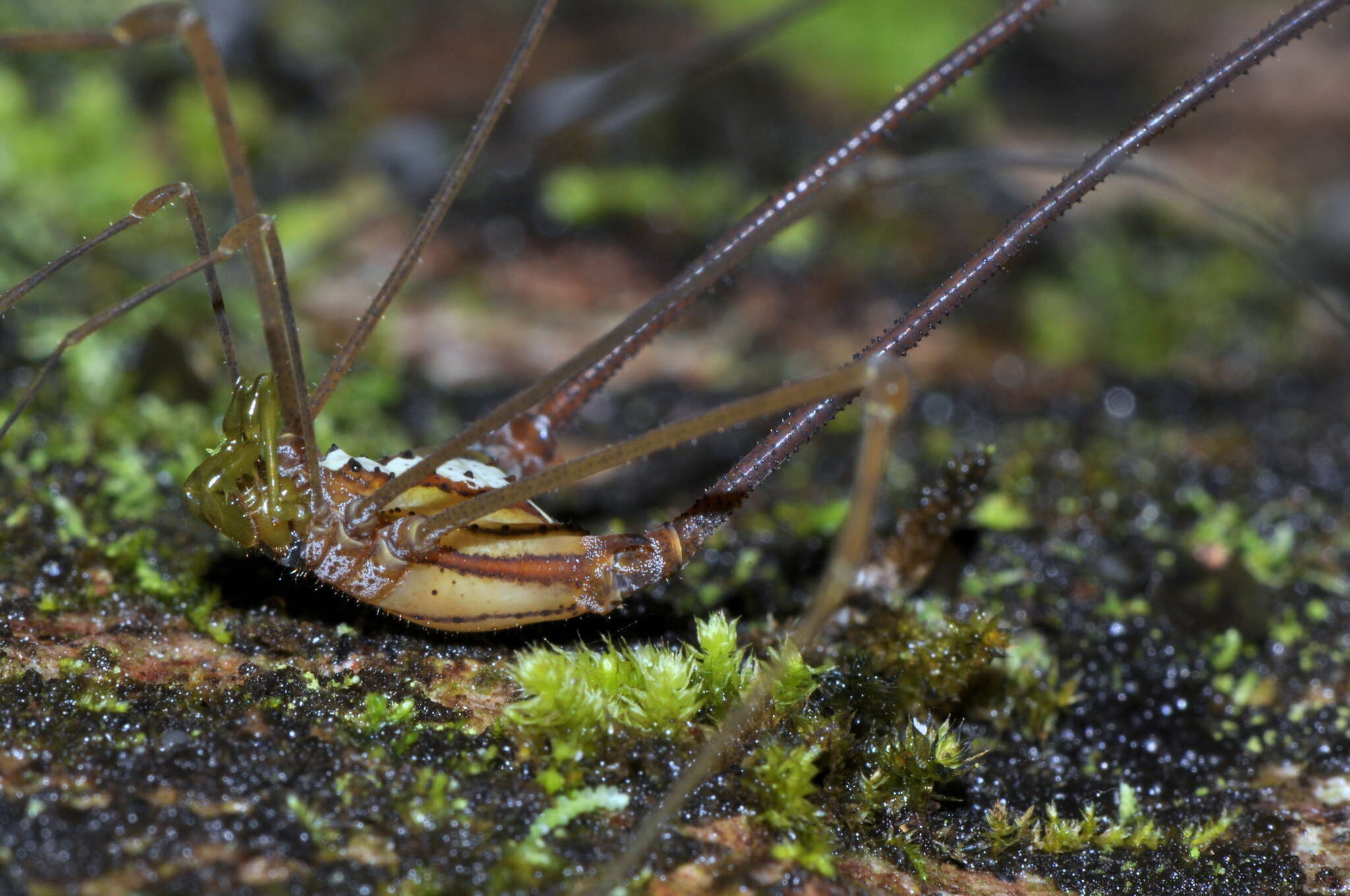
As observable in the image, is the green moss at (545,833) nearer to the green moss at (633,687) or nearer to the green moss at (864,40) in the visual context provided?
the green moss at (633,687)

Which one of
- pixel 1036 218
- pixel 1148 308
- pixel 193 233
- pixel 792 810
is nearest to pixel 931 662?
→ pixel 792 810

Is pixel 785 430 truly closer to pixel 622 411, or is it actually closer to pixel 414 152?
pixel 622 411

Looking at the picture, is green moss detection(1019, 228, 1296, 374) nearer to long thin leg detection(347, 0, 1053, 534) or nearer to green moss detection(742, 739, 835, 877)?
long thin leg detection(347, 0, 1053, 534)

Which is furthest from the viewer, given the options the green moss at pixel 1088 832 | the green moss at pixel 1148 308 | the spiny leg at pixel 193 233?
the green moss at pixel 1148 308

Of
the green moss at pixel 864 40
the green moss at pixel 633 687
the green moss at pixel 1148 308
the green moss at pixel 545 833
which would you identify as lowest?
the green moss at pixel 545 833

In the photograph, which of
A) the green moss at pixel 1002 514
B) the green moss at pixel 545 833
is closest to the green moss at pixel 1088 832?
the green moss at pixel 545 833

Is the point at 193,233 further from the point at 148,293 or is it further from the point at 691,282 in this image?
the point at 691,282

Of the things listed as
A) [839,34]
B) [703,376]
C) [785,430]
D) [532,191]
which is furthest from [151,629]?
[839,34]

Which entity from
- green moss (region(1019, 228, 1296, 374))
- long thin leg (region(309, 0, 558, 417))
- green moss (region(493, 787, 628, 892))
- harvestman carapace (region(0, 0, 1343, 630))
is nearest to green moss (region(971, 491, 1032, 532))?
harvestman carapace (region(0, 0, 1343, 630))
